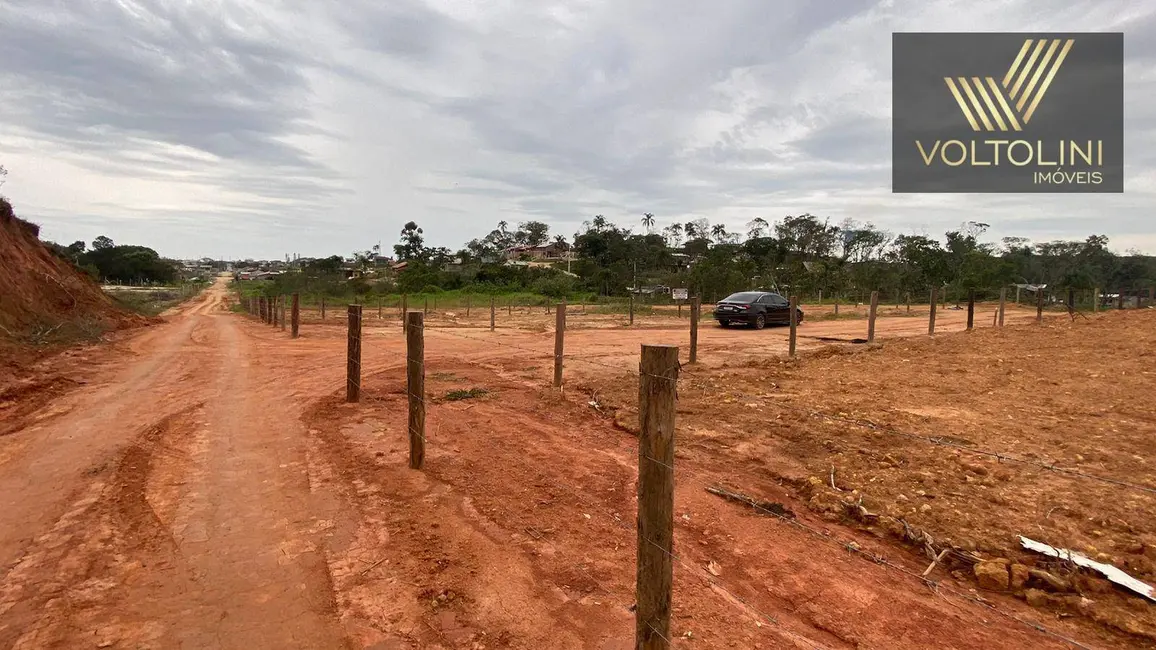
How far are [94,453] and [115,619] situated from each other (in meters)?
3.32

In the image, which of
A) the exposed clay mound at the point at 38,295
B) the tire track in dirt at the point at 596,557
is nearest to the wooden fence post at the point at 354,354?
the tire track in dirt at the point at 596,557

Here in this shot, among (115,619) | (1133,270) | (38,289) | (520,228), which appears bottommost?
(115,619)

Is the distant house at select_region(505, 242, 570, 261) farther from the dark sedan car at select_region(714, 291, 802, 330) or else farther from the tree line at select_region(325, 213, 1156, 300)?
the dark sedan car at select_region(714, 291, 802, 330)

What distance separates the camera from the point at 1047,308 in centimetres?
3234

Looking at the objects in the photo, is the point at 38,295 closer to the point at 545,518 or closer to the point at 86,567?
the point at 86,567

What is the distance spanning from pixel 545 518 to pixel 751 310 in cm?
1666

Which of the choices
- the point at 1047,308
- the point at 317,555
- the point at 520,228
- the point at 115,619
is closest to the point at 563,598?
the point at 317,555

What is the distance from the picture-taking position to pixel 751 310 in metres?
19.4

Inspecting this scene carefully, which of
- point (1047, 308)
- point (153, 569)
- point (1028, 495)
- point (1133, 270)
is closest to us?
point (153, 569)

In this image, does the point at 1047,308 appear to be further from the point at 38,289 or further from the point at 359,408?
the point at 38,289

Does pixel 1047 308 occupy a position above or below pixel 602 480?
above

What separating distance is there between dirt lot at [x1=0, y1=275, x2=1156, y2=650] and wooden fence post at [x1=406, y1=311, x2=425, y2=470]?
193mm

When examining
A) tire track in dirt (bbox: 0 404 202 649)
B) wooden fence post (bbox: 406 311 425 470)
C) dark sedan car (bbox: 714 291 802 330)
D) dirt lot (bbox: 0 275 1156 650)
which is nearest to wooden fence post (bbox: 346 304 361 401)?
dirt lot (bbox: 0 275 1156 650)

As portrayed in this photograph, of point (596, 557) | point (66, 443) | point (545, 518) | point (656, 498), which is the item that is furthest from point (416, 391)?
point (66, 443)
